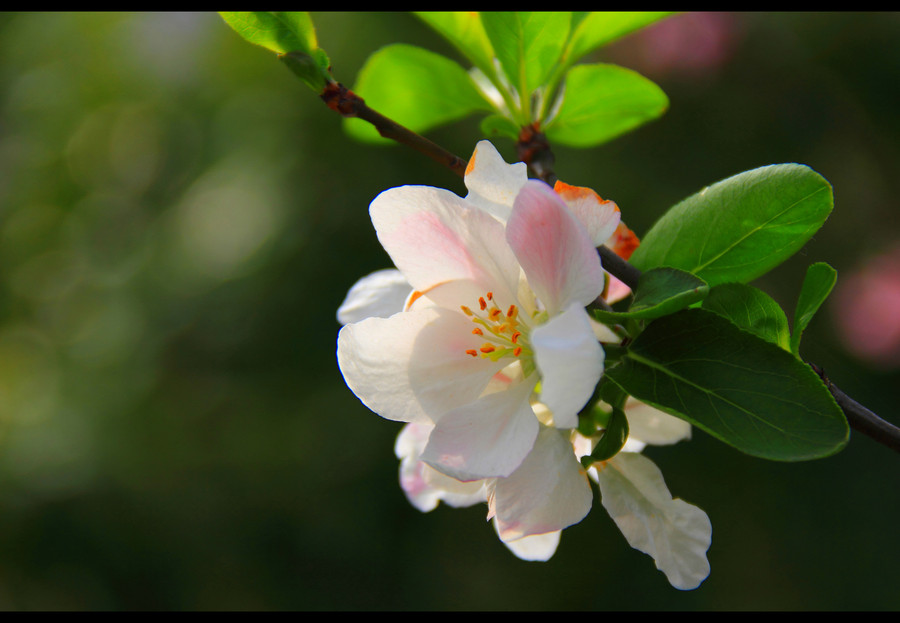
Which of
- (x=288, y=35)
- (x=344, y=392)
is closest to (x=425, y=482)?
(x=288, y=35)

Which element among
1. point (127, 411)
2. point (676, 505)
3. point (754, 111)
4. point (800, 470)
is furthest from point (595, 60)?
point (676, 505)

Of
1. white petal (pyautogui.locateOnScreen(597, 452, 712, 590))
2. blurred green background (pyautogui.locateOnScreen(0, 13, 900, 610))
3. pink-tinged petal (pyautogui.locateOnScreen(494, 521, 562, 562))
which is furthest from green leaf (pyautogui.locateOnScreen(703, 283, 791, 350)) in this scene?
blurred green background (pyautogui.locateOnScreen(0, 13, 900, 610))

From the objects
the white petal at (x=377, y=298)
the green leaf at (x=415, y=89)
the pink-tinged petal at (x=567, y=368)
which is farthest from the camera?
the green leaf at (x=415, y=89)

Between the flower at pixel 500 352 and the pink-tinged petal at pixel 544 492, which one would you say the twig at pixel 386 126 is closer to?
the flower at pixel 500 352

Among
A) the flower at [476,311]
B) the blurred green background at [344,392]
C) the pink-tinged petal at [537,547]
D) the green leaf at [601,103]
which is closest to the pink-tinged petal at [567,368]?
the flower at [476,311]

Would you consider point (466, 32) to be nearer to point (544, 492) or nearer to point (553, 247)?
point (553, 247)

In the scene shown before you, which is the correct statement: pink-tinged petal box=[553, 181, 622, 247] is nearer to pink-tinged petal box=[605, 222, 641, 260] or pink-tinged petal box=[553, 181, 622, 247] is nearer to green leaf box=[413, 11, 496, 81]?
pink-tinged petal box=[605, 222, 641, 260]

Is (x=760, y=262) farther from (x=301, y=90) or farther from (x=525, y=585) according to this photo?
(x=301, y=90)

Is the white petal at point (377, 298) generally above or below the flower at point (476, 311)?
below
